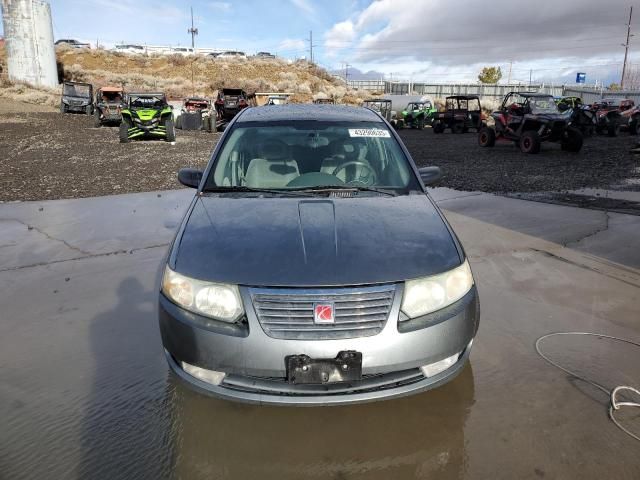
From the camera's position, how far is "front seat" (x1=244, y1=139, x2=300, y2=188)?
320 centimetres

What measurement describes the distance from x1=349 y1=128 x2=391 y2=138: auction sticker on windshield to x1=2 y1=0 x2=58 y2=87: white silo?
1571 inches

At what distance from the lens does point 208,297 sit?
2105 mm

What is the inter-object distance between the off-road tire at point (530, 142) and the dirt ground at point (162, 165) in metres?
0.28

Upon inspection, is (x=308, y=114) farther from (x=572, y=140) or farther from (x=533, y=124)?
(x=572, y=140)

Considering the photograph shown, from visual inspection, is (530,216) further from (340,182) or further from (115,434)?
(115,434)

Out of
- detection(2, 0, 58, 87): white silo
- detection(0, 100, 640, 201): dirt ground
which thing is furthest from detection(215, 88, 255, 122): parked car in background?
detection(2, 0, 58, 87): white silo

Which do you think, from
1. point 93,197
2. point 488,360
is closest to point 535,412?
point 488,360

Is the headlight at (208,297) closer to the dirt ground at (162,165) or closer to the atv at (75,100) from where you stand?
the dirt ground at (162,165)

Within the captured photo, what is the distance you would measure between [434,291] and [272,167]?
1588mm

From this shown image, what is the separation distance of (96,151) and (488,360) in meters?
13.3

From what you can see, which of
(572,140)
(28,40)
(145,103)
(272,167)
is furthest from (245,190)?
(28,40)

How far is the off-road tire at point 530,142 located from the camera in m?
14.0

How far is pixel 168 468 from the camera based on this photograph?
2059mm

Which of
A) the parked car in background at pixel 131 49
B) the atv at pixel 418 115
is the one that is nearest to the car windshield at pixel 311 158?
the atv at pixel 418 115
